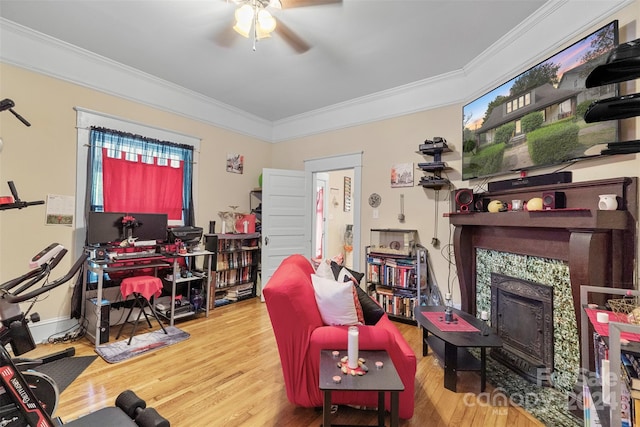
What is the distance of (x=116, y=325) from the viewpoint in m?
3.29

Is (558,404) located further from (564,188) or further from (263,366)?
(263,366)

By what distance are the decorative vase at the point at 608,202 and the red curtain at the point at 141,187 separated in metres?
4.32

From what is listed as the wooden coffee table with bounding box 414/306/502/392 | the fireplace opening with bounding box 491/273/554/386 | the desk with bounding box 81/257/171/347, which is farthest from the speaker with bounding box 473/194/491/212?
the desk with bounding box 81/257/171/347

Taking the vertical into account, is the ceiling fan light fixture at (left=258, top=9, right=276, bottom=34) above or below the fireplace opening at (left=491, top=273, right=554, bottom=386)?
above

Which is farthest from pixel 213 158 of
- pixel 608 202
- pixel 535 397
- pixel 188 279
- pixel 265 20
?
pixel 535 397

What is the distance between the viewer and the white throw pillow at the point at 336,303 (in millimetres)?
1894

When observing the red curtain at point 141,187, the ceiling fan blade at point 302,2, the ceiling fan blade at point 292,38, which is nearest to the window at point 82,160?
the red curtain at point 141,187

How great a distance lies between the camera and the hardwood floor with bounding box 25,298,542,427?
1822 mm

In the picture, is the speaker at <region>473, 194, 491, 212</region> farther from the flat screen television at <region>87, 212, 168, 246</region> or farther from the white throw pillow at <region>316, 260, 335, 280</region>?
the flat screen television at <region>87, 212, 168, 246</region>

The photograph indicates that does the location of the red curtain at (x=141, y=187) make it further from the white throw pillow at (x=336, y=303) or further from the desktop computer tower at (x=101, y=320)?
the white throw pillow at (x=336, y=303)

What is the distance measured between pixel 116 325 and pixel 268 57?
11.7ft

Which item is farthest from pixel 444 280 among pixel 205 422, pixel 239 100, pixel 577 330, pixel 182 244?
pixel 239 100

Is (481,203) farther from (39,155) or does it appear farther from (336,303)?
(39,155)

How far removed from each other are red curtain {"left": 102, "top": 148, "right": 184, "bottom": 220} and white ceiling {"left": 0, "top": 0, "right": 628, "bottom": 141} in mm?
1180
